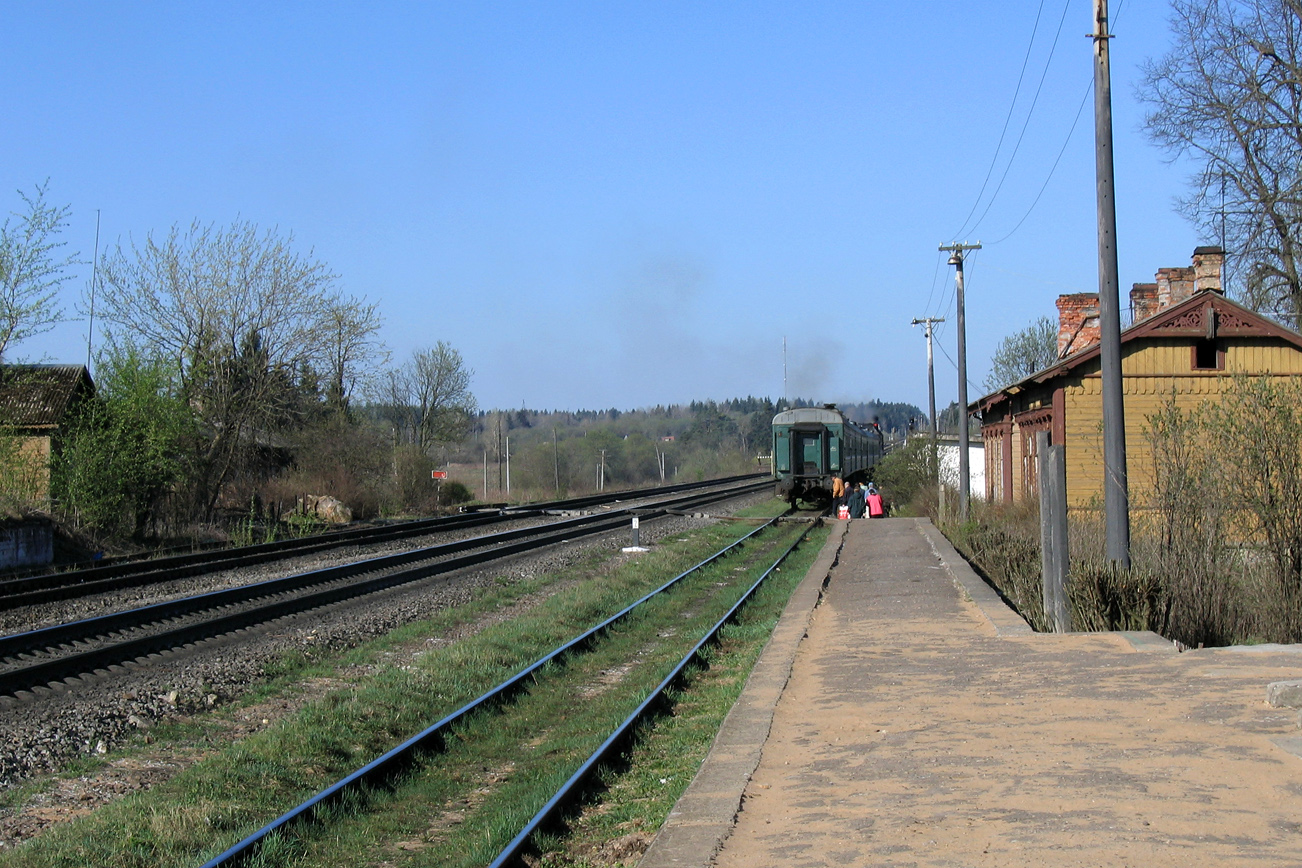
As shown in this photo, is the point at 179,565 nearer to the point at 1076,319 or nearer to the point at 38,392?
the point at 38,392

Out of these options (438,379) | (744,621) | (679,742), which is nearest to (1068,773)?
(679,742)

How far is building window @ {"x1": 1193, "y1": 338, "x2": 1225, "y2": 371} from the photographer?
833 inches

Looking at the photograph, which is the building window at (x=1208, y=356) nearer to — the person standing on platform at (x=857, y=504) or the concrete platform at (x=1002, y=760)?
the person standing on platform at (x=857, y=504)

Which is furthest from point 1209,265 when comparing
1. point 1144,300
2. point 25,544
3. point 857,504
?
point 25,544

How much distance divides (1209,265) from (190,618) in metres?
20.7

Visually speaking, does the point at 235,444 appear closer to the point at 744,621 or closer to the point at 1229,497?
the point at 744,621

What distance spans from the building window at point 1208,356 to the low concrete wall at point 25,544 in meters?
21.7

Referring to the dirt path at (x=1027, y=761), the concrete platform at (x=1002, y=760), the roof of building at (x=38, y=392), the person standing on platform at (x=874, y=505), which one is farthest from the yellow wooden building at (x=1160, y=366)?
the roof of building at (x=38, y=392)

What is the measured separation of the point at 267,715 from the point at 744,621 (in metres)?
6.51

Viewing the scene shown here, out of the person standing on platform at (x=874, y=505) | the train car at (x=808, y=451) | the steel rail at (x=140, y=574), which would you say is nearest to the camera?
the steel rail at (x=140, y=574)

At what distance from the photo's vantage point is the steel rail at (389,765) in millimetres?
5336

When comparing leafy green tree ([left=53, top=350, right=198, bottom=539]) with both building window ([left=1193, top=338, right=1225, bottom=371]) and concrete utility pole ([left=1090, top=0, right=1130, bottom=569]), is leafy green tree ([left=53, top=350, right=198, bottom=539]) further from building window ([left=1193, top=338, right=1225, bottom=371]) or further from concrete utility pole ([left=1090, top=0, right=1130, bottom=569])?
building window ([left=1193, top=338, right=1225, bottom=371])

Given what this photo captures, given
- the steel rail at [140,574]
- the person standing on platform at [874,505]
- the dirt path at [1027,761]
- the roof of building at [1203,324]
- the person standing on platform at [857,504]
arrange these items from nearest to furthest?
the dirt path at [1027,761] < the steel rail at [140,574] < the roof of building at [1203,324] < the person standing on platform at [874,505] < the person standing on platform at [857,504]

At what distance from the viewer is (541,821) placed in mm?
5777
